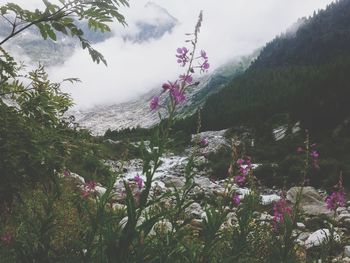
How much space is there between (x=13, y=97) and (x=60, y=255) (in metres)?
1.34

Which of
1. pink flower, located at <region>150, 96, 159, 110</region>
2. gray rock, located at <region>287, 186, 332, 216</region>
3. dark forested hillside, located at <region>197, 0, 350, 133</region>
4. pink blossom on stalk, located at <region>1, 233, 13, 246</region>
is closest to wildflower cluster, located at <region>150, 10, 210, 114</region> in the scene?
pink flower, located at <region>150, 96, 159, 110</region>

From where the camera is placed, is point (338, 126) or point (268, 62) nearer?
point (338, 126)

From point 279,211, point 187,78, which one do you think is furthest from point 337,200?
point 187,78

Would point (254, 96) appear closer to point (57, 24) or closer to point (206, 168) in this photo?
point (206, 168)

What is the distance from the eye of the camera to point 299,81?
353 ft

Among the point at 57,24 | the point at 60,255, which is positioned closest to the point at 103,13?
the point at 57,24

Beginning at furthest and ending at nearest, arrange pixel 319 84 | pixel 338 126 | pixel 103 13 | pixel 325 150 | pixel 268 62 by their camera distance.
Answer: pixel 268 62, pixel 319 84, pixel 338 126, pixel 325 150, pixel 103 13

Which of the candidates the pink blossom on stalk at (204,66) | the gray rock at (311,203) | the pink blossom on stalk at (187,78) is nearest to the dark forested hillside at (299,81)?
the gray rock at (311,203)

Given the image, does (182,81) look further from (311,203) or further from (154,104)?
(311,203)

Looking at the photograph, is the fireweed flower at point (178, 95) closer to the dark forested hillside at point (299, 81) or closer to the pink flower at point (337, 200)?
the pink flower at point (337, 200)

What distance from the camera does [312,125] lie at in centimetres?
4122

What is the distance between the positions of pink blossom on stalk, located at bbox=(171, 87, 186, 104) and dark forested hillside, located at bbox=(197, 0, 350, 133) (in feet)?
125

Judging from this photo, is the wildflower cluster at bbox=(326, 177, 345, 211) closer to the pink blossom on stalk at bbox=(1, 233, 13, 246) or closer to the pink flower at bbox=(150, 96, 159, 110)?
the pink flower at bbox=(150, 96, 159, 110)

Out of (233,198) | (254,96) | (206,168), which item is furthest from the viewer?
(254,96)
